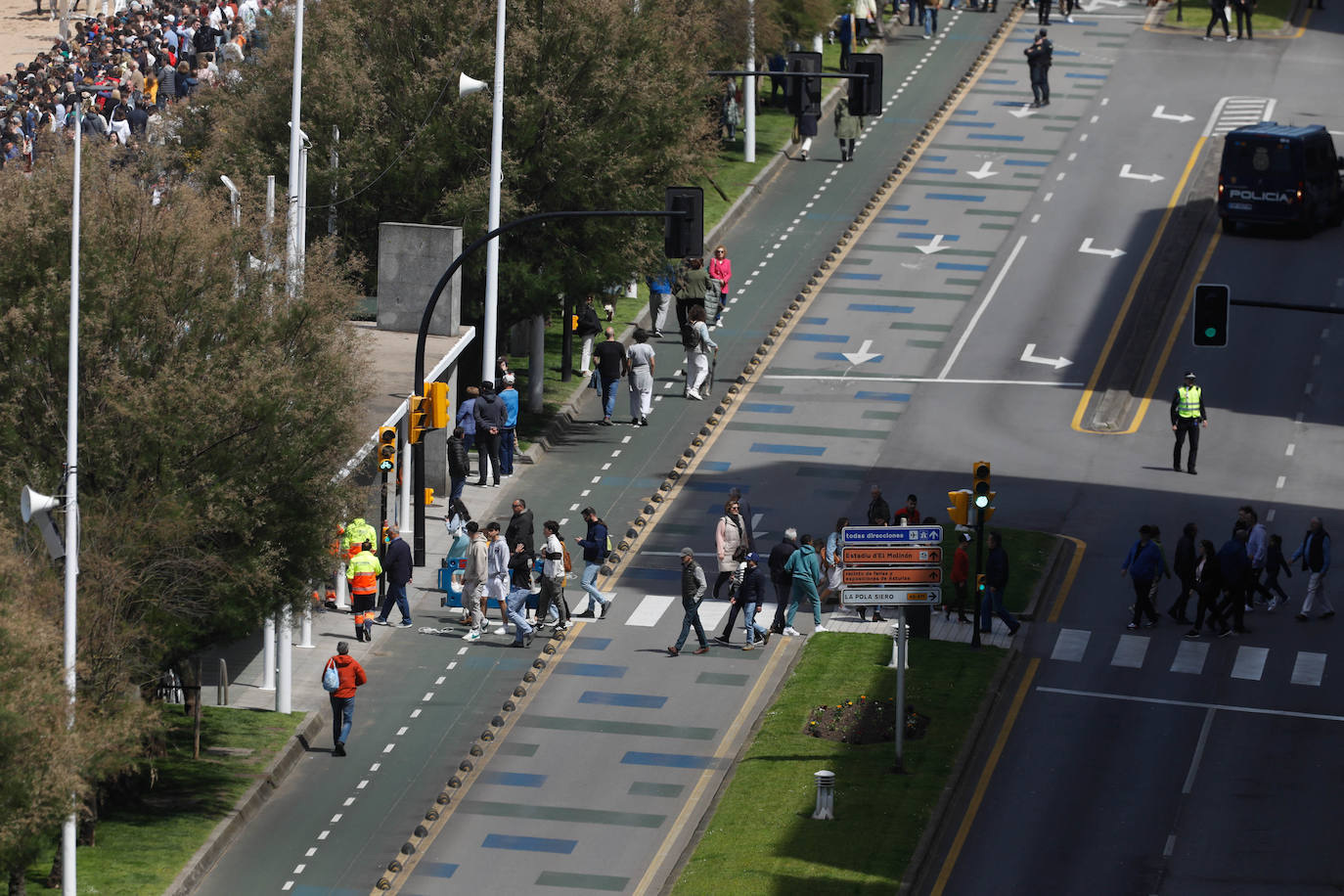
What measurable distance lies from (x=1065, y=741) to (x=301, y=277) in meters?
11.6

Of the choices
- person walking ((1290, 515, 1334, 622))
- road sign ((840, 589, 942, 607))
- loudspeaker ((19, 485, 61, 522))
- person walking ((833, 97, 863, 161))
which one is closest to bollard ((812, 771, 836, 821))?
road sign ((840, 589, 942, 607))

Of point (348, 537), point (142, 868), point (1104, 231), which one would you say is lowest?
point (142, 868)

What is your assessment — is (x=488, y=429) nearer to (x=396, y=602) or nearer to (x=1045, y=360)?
(x=396, y=602)

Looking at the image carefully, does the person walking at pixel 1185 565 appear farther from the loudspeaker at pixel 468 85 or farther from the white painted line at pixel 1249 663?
the loudspeaker at pixel 468 85

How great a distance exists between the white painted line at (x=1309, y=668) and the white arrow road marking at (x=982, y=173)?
86.2 feet

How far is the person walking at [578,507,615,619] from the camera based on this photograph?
38.0m

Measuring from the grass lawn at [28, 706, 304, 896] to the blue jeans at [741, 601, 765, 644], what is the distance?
6.52m

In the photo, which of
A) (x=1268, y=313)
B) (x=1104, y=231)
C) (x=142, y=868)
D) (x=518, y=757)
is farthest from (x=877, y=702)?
(x=1104, y=231)

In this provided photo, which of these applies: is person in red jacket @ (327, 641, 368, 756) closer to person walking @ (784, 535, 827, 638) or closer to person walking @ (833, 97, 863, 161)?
person walking @ (784, 535, 827, 638)

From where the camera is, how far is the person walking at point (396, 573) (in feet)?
121

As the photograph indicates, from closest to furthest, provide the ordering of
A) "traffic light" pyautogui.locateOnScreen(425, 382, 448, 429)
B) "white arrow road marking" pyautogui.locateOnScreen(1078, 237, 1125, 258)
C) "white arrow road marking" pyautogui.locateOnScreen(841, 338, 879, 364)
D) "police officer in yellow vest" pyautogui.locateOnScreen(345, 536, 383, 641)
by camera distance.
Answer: "police officer in yellow vest" pyautogui.locateOnScreen(345, 536, 383, 641)
"traffic light" pyautogui.locateOnScreen(425, 382, 448, 429)
"white arrow road marking" pyautogui.locateOnScreen(841, 338, 879, 364)
"white arrow road marking" pyautogui.locateOnScreen(1078, 237, 1125, 258)

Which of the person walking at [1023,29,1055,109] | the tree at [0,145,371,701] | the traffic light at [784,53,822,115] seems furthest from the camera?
the person walking at [1023,29,1055,109]

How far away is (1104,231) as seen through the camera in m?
57.8

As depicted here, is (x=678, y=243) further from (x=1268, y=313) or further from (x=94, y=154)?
(x=1268, y=313)
